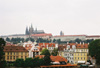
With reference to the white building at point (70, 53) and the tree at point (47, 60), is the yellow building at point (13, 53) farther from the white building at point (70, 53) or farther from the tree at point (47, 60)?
the white building at point (70, 53)

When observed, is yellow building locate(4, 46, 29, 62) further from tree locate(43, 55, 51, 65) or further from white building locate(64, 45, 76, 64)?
white building locate(64, 45, 76, 64)

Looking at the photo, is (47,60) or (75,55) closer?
(47,60)

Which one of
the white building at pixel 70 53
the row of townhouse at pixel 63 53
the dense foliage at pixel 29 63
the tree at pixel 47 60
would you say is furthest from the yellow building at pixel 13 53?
the white building at pixel 70 53

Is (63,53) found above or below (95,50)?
below

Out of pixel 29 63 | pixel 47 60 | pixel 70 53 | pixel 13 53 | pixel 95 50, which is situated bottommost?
pixel 29 63

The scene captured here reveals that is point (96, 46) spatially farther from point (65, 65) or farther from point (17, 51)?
point (17, 51)

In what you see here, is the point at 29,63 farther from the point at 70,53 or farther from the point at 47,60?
the point at 70,53

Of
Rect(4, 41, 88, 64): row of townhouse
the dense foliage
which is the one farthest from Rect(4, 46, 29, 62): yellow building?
the dense foliage

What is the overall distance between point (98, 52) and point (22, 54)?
57.6 ft

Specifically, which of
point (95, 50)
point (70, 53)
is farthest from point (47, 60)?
point (70, 53)

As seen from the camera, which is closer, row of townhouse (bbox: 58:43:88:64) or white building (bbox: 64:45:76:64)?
row of townhouse (bbox: 58:43:88:64)

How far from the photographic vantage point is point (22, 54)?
67125 mm

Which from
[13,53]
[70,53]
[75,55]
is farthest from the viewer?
[70,53]

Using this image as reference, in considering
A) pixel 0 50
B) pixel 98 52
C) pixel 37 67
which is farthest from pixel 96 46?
pixel 0 50
